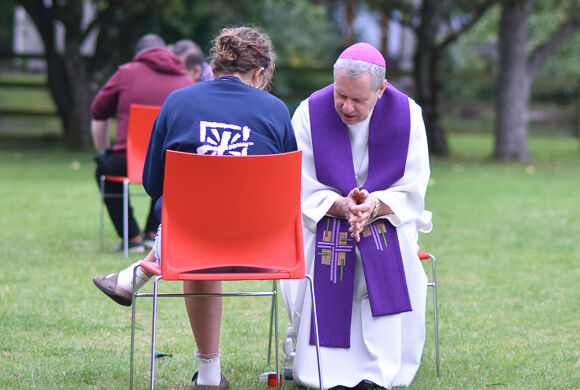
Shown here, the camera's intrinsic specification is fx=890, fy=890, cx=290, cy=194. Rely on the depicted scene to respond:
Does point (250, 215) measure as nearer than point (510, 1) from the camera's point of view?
Yes

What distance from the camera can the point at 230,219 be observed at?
3625 mm

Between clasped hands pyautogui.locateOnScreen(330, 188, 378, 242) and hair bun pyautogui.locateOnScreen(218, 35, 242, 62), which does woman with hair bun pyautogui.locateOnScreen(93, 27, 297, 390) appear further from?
clasped hands pyautogui.locateOnScreen(330, 188, 378, 242)

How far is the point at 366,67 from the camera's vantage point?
4074 mm

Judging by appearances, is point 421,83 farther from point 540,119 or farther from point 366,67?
point 366,67

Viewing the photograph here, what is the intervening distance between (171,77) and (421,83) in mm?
11567

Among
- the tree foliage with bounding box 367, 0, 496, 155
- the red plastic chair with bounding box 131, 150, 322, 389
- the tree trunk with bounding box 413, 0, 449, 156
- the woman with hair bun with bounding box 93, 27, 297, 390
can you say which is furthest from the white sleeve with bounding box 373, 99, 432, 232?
the tree trunk with bounding box 413, 0, 449, 156

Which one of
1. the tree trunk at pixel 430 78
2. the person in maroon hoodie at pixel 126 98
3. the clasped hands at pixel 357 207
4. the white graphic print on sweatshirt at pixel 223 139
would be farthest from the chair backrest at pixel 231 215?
the tree trunk at pixel 430 78

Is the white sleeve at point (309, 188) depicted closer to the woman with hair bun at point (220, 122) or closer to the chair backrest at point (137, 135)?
the woman with hair bun at point (220, 122)

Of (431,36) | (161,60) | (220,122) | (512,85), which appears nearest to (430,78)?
(431,36)

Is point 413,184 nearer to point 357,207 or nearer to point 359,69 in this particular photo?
point 357,207

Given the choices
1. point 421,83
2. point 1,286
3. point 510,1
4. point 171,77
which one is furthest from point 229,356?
point 421,83

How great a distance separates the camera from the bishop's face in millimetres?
4109

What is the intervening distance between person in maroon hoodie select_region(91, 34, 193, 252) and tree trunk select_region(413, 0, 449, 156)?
11.0 meters

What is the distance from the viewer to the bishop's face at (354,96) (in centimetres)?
411
